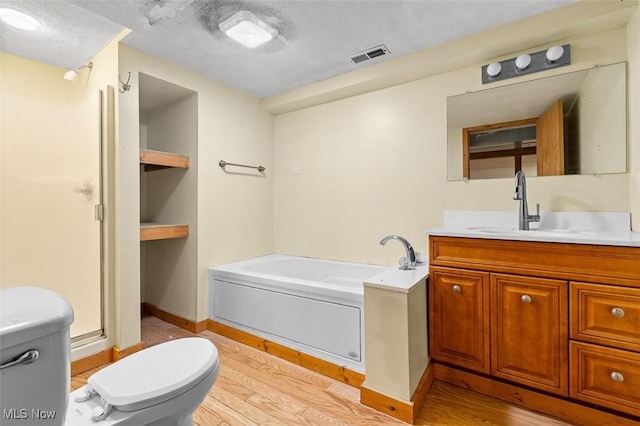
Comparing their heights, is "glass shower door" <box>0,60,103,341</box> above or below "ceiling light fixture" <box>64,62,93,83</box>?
below

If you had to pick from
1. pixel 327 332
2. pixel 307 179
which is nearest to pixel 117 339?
pixel 327 332

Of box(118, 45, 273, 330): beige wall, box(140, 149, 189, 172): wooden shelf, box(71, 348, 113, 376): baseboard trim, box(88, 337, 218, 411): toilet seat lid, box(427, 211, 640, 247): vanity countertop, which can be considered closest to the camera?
box(88, 337, 218, 411): toilet seat lid

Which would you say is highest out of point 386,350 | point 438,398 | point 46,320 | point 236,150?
point 236,150

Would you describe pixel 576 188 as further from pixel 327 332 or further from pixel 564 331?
pixel 327 332

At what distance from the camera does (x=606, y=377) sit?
1332mm

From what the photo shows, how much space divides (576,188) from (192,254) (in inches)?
113

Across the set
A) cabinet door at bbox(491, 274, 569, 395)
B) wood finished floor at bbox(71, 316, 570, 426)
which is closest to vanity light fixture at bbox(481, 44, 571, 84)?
cabinet door at bbox(491, 274, 569, 395)

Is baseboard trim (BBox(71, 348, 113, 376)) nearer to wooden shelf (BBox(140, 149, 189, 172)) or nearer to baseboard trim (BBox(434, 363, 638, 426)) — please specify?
wooden shelf (BBox(140, 149, 189, 172))

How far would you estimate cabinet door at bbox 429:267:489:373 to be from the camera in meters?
1.61

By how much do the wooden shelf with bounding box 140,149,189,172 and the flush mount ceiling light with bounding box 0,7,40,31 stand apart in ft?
2.84

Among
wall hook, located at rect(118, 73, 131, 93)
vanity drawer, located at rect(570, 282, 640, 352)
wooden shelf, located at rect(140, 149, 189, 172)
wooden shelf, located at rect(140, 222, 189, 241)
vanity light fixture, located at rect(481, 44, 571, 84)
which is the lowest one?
vanity drawer, located at rect(570, 282, 640, 352)

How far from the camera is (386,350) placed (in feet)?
4.99

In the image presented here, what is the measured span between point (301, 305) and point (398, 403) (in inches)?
32.8

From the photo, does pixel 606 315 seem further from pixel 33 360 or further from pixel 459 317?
pixel 33 360
